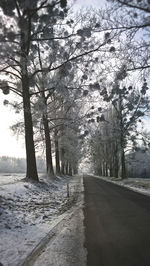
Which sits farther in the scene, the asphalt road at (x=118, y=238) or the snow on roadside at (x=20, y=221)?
the snow on roadside at (x=20, y=221)

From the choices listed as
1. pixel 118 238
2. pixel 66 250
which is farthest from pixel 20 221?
pixel 118 238

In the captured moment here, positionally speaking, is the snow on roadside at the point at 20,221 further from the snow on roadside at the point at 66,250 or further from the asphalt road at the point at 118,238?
the asphalt road at the point at 118,238

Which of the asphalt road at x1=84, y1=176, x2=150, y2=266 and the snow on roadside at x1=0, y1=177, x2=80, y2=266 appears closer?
the asphalt road at x1=84, y1=176, x2=150, y2=266

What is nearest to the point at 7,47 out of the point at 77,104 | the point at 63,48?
the point at 63,48

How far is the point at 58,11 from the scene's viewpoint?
409 inches

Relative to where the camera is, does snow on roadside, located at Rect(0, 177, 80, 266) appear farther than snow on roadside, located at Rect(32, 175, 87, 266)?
Yes

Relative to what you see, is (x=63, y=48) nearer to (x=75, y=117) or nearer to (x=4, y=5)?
(x=4, y=5)

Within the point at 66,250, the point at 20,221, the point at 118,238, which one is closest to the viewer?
the point at 66,250

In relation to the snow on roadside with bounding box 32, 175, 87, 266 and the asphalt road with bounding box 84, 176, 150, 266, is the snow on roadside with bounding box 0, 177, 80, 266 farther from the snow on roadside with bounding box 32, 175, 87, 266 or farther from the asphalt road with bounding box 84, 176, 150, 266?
the asphalt road with bounding box 84, 176, 150, 266

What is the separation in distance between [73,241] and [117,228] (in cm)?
138

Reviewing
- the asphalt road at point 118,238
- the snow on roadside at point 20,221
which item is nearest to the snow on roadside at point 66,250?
the asphalt road at point 118,238

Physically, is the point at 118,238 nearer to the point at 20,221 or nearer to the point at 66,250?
the point at 66,250

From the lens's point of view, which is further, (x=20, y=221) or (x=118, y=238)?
(x=20, y=221)

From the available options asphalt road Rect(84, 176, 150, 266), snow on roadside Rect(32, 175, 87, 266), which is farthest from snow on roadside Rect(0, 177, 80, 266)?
asphalt road Rect(84, 176, 150, 266)
